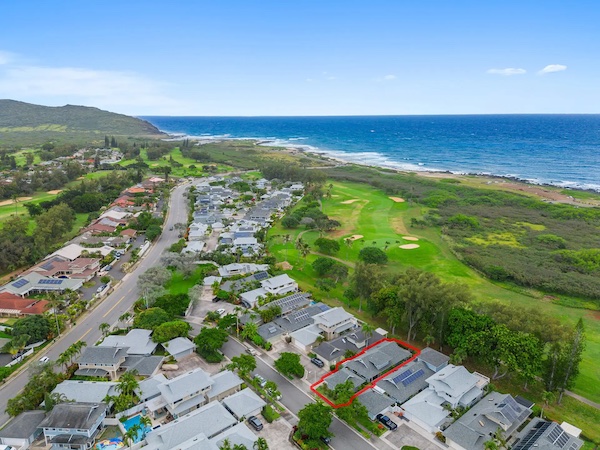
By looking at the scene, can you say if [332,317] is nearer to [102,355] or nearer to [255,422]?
[255,422]

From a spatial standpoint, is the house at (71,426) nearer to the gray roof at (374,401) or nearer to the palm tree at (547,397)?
the gray roof at (374,401)

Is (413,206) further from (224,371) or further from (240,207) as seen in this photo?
(224,371)

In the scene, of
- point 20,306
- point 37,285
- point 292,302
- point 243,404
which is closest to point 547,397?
point 243,404

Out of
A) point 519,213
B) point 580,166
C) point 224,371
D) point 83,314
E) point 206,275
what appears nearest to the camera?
point 224,371

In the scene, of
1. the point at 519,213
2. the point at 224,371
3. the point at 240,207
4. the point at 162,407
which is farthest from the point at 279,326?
the point at 519,213

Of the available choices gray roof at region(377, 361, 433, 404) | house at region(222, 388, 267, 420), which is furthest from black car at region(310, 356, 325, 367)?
house at region(222, 388, 267, 420)


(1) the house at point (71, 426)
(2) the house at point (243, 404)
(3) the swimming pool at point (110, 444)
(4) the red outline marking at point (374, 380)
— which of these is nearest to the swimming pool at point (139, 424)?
(3) the swimming pool at point (110, 444)
